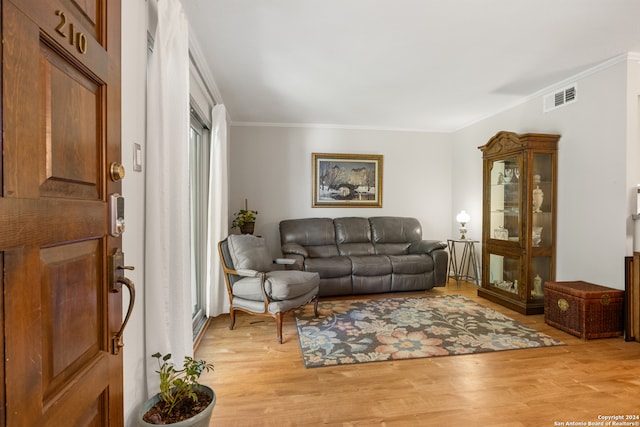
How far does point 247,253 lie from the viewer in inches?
128

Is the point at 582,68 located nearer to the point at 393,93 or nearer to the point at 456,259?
the point at 393,93

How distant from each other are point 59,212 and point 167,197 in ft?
3.00

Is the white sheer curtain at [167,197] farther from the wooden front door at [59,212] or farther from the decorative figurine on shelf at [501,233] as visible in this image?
the decorative figurine on shelf at [501,233]

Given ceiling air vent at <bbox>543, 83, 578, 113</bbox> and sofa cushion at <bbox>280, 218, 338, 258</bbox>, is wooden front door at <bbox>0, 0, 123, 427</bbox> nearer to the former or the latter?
sofa cushion at <bbox>280, 218, 338, 258</bbox>

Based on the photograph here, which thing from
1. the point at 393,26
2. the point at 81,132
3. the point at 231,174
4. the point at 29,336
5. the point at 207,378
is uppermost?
the point at 393,26

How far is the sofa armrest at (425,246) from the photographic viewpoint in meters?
4.59

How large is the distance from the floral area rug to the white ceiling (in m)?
2.50

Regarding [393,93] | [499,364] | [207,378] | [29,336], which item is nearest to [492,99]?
[393,93]

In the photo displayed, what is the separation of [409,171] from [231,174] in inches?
115

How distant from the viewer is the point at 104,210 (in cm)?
89

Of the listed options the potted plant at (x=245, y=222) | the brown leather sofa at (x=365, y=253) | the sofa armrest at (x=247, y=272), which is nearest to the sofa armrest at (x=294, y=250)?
the brown leather sofa at (x=365, y=253)

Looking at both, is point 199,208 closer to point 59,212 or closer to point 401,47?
point 401,47

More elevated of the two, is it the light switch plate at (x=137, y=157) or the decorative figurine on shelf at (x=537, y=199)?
the light switch plate at (x=137, y=157)

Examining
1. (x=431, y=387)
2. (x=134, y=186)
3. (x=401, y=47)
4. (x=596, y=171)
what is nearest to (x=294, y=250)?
(x=431, y=387)
